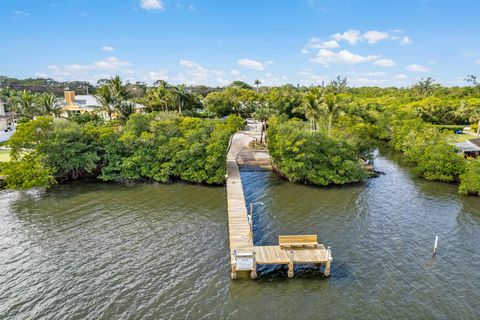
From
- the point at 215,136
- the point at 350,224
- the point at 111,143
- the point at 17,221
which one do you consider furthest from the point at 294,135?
the point at 17,221

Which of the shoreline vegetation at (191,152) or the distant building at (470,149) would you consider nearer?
the shoreline vegetation at (191,152)

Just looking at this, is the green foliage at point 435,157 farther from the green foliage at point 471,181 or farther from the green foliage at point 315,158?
the green foliage at point 315,158

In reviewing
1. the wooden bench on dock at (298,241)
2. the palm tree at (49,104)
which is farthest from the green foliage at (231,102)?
the wooden bench on dock at (298,241)

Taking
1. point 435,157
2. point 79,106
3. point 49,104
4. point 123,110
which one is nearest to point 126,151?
point 123,110

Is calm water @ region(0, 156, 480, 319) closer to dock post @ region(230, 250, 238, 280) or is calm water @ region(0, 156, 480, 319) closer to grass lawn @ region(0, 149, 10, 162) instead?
dock post @ region(230, 250, 238, 280)

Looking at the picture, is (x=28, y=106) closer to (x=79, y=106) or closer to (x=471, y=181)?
(x=79, y=106)

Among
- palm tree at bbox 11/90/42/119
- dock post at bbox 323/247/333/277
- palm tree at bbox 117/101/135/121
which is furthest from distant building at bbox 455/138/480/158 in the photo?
palm tree at bbox 11/90/42/119
